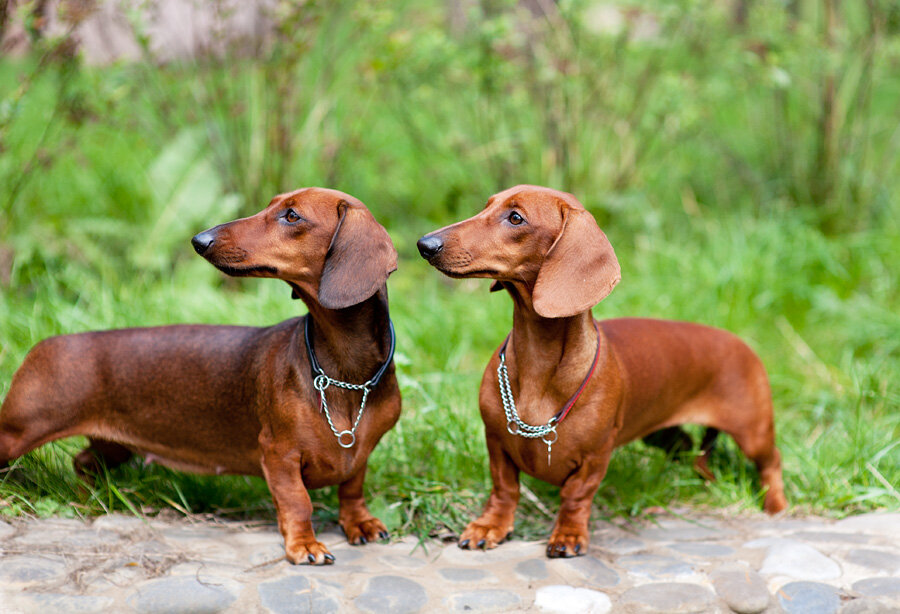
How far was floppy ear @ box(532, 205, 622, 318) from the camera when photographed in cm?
260

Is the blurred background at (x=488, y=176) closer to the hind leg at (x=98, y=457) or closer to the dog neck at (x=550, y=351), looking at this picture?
the hind leg at (x=98, y=457)

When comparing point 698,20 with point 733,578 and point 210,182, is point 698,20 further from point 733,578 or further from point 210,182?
point 733,578

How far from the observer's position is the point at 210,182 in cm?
554

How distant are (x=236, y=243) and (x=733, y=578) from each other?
182 cm

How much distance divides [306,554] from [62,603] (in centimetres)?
69

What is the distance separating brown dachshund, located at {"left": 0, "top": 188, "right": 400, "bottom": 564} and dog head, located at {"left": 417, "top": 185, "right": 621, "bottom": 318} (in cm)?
20

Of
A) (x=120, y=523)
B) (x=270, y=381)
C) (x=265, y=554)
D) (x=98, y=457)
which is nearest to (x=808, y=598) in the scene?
(x=265, y=554)

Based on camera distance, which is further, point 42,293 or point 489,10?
point 489,10

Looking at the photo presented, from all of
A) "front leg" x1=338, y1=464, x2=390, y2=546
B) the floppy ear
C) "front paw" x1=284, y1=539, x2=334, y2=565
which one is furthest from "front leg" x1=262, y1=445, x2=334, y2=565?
the floppy ear

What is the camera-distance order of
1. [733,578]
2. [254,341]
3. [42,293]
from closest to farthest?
1. [733,578]
2. [254,341]
3. [42,293]

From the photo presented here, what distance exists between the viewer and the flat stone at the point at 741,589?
2.69 m

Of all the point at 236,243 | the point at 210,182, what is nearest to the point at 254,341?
the point at 236,243

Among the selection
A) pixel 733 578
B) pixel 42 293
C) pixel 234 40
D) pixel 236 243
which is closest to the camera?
pixel 236 243

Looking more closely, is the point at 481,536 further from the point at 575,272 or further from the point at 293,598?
the point at 575,272
